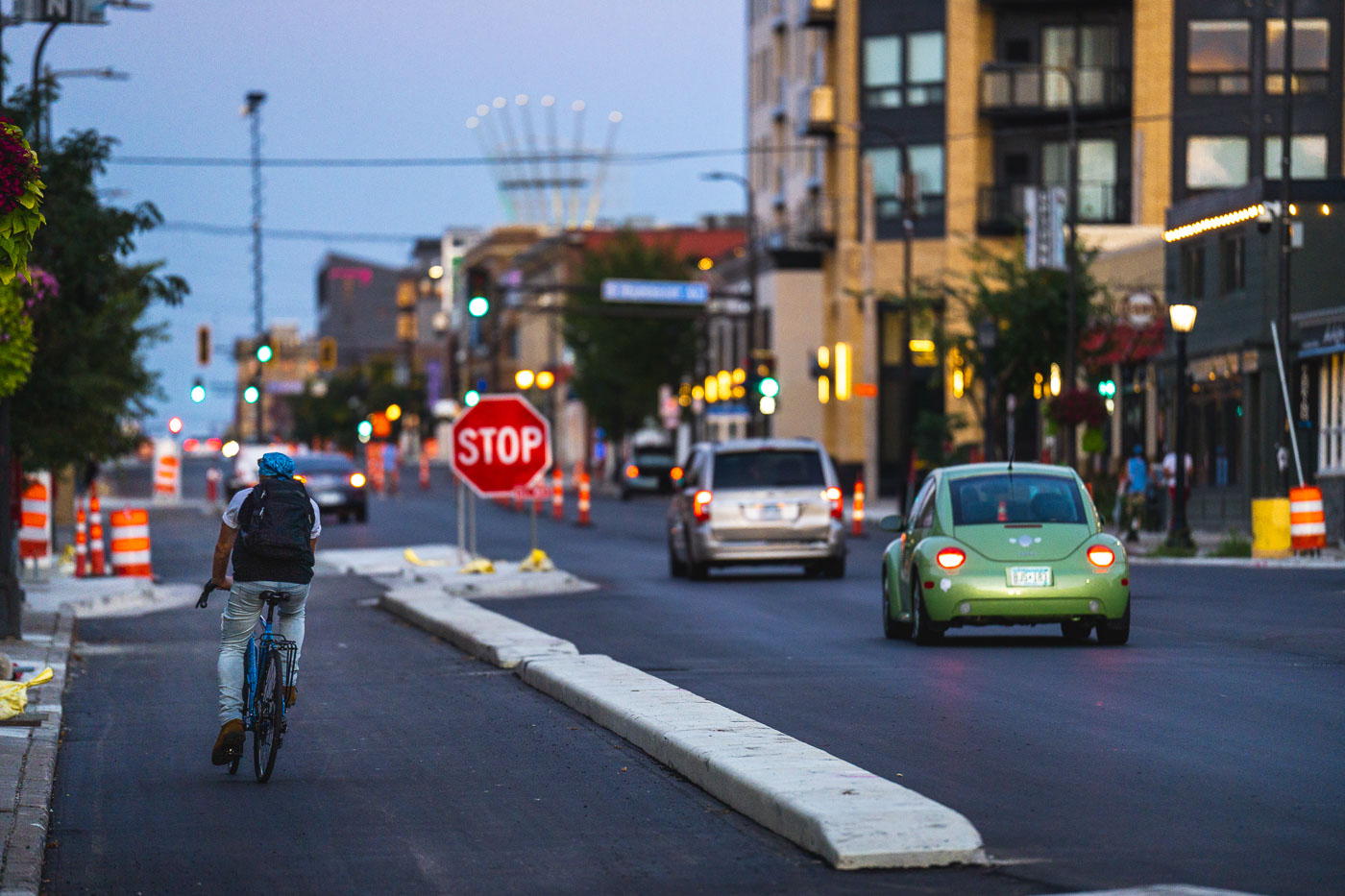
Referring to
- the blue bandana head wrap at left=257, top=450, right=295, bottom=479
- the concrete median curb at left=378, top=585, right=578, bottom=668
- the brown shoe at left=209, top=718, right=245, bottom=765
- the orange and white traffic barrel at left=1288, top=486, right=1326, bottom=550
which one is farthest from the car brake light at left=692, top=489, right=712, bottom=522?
the brown shoe at left=209, top=718, right=245, bottom=765

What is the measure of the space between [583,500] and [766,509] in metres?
21.1

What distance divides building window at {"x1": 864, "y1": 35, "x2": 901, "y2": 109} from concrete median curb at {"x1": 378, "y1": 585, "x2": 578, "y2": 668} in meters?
43.5

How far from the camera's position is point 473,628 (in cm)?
1977

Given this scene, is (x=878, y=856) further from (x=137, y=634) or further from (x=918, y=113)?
(x=918, y=113)

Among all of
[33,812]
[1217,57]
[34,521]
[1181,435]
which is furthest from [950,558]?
[1217,57]

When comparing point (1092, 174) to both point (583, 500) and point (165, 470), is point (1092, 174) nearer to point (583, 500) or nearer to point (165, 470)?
point (583, 500)

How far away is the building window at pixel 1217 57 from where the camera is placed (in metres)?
64.4

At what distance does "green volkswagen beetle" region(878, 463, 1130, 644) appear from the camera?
17.7 metres

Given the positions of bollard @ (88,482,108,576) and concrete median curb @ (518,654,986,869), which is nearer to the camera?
concrete median curb @ (518,654,986,869)

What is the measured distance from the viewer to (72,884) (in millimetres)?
8570

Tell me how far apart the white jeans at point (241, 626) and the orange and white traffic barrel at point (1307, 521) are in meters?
21.6

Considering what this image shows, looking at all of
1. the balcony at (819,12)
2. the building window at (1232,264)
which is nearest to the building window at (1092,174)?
the balcony at (819,12)

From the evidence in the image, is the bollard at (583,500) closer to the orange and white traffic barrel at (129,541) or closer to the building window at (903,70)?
the orange and white traffic barrel at (129,541)

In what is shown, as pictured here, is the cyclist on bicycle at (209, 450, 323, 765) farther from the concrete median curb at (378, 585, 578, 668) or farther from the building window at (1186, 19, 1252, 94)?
the building window at (1186, 19, 1252, 94)
